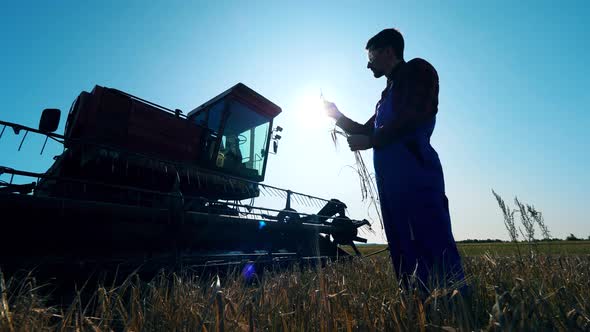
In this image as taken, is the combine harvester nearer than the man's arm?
No

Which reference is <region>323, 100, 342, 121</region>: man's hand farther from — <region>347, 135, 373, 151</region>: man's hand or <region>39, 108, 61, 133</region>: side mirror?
<region>39, 108, 61, 133</region>: side mirror

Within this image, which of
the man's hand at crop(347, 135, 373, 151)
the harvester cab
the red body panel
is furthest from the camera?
the harvester cab

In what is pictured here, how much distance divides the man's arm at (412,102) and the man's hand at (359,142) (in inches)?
2.3

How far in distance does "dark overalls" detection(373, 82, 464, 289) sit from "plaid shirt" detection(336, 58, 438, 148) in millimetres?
63

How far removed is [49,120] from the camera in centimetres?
412

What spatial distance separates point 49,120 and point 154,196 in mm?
1754

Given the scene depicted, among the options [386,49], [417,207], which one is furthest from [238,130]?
[417,207]

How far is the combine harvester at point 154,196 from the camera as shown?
3.38m

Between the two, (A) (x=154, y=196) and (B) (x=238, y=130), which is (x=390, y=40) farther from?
(B) (x=238, y=130)

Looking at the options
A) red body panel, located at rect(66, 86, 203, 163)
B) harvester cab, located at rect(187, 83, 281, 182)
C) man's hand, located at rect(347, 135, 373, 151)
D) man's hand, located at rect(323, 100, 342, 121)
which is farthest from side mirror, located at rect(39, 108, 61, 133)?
man's hand, located at rect(347, 135, 373, 151)

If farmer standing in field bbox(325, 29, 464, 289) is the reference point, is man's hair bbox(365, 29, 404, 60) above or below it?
above

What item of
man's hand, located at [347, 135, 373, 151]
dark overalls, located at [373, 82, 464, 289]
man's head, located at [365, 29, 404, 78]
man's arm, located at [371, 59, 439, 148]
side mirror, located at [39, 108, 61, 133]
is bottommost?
dark overalls, located at [373, 82, 464, 289]

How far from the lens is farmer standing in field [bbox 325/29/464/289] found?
1832 millimetres

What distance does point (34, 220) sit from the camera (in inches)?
129
